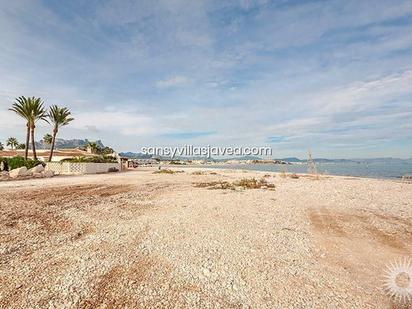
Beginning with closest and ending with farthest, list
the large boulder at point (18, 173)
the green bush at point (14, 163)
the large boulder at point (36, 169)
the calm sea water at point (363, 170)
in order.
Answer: the large boulder at point (18, 173) < the large boulder at point (36, 169) < the green bush at point (14, 163) < the calm sea water at point (363, 170)

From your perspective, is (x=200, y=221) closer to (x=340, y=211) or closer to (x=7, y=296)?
(x=7, y=296)

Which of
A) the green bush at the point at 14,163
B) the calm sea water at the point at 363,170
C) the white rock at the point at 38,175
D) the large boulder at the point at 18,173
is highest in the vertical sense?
the green bush at the point at 14,163

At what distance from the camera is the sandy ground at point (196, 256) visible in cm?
443

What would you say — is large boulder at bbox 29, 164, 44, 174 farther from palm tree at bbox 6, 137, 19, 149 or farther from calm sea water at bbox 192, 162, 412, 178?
palm tree at bbox 6, 137, 19, 149

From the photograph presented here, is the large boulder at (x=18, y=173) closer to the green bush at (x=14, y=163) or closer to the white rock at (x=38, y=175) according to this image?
the white rock at (x=38, y=175)

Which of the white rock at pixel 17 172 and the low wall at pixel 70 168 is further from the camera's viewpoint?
the low wall at pixel 70 168

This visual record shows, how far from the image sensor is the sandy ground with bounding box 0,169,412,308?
443cm

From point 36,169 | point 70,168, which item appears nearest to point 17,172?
point 36,169

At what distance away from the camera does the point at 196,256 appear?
6125 mm

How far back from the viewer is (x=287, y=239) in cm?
755

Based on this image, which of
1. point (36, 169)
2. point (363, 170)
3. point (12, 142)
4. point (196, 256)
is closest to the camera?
point (196, 256)

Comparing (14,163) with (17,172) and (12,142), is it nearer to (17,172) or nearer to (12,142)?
(17,172)

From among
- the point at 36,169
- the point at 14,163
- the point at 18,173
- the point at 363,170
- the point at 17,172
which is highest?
the point at 14,163

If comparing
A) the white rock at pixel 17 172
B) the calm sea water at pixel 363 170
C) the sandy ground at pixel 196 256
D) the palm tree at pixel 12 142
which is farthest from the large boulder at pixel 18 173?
the palm tree at pixel 12 142
